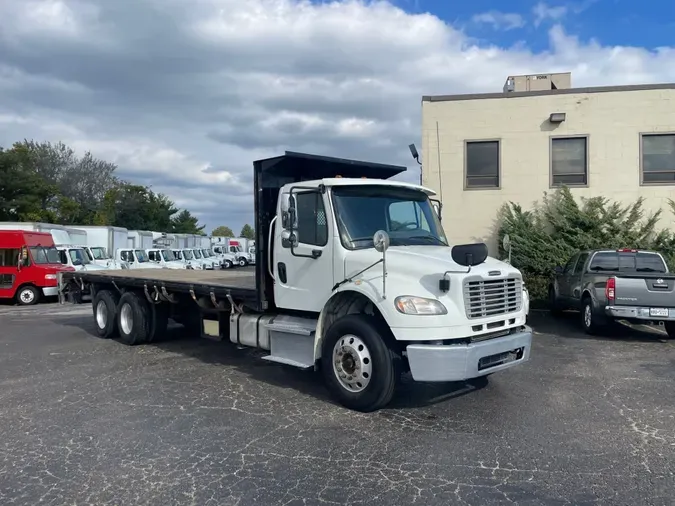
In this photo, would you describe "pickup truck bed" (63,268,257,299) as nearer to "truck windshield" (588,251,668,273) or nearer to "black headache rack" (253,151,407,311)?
"black headache rack" (253,151,407,311)

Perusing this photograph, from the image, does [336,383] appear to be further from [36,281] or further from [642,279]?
[36,281]

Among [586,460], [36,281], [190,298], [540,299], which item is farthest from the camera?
[36,281]

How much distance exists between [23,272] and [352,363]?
1755cm

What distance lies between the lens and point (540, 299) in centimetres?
1661

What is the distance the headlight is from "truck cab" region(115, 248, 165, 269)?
21.2 m

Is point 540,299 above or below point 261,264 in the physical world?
below

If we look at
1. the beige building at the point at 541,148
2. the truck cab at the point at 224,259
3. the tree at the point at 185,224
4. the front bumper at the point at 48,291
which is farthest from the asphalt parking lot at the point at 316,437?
the tree at the point at 185,224

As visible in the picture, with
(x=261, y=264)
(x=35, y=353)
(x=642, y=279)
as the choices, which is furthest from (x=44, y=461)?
(x=642, y=279)

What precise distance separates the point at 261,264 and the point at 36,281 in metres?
15.6

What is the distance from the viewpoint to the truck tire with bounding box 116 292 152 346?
1034 cm

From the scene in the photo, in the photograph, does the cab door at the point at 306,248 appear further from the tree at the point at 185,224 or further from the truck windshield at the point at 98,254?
the tree at the point at 185,224

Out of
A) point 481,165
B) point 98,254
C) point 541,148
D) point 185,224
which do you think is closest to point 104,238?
point 98,254

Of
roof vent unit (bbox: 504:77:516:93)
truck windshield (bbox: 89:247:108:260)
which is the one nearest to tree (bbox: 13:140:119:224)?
truck windshield (bbox: 89:247:108:260)

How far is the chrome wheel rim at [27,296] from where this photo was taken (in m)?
19.9
